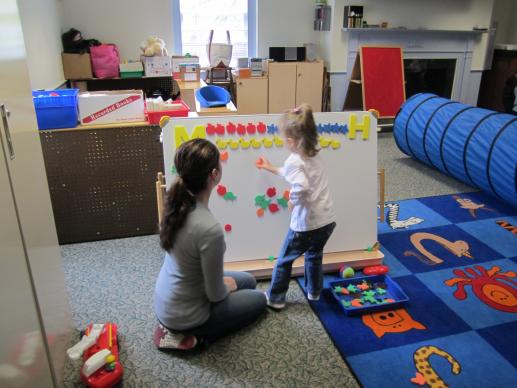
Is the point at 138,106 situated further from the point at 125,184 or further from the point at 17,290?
the point at 17,290

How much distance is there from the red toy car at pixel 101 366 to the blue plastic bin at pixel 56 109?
1328 mm

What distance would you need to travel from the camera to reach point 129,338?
1.86m

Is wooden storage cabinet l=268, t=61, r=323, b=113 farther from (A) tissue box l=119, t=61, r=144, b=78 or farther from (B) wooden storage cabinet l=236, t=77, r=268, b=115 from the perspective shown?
(A) tissue box l=119, t=61, r=144, b=78

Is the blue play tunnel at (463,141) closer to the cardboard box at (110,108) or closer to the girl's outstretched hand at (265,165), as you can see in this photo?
the girl's outstretched hand at (265,165)

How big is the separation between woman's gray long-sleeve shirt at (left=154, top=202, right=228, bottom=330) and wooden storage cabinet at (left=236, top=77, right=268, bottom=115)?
3.83m

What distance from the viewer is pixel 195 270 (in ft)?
5.30

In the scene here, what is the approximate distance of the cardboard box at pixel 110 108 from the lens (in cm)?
253

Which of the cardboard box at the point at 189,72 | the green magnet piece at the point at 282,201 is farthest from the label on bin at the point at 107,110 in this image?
the cardboard box at the point at 189,72

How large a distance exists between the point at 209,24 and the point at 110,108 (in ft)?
11.2

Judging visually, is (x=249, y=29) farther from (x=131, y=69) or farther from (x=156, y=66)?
(x=131, y=69)

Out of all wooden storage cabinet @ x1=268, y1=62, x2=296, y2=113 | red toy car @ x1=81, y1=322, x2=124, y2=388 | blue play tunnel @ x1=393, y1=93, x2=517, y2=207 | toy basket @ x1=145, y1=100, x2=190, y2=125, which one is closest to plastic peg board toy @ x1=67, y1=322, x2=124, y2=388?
red toy car @ x1=81, y1=322, x2=124, y2=388

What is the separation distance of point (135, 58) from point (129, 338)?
4270 millimetres

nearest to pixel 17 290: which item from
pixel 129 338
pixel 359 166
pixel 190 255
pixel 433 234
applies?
pixel 190 255

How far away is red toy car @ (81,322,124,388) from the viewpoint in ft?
5.18
